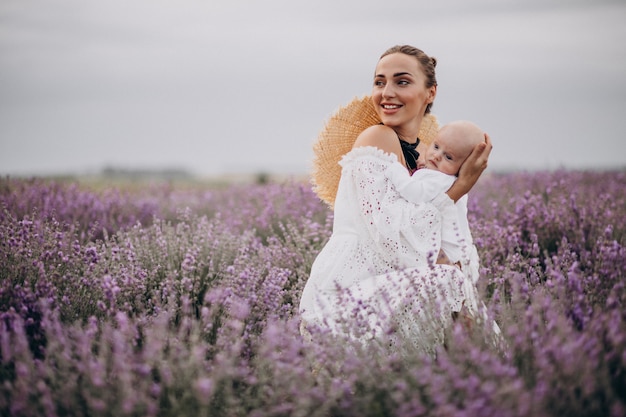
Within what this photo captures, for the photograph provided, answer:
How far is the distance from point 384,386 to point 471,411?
1.45 ft

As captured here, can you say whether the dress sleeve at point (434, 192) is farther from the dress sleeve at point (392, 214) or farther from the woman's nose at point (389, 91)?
the woman's nose at point (389, 91)

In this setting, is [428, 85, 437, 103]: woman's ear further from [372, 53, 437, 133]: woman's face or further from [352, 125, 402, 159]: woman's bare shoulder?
[352, 125, 402, 159]: woman's bare shoulder

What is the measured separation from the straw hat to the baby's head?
62 centimetres

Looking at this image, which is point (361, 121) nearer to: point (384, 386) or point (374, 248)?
point (374, 248)

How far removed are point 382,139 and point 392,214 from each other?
0.41 metres

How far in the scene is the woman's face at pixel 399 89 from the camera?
10.2 ft

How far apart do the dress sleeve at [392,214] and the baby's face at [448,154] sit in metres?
0.15

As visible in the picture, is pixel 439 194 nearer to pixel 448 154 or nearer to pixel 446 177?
pixel 446 177

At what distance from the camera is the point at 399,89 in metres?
3.12

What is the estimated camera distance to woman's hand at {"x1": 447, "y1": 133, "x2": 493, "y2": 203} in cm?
282

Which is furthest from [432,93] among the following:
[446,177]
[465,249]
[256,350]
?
[256,350]

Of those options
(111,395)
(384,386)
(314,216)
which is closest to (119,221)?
(314,216)

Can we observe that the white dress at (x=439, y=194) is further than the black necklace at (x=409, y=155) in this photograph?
No

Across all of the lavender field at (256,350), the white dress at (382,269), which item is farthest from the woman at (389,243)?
the lavender field at (256,350)
